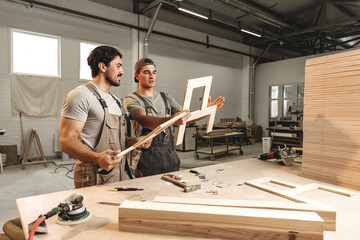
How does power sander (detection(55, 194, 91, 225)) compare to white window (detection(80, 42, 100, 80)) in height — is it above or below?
below

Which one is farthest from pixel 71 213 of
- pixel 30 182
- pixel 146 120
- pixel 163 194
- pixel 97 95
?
pixel 30 182

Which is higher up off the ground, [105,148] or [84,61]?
[84,61]

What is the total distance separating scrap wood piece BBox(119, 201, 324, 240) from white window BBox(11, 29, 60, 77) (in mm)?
6263

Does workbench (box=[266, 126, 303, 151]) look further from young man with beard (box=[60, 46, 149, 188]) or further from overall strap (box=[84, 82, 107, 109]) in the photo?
overall strap (box=[84, 82, 107, 109])

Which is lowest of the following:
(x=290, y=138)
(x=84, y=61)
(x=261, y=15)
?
(x=290, y=138)

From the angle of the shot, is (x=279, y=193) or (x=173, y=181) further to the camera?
(x=173, y=181)

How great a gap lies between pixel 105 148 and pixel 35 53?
18.9 ft

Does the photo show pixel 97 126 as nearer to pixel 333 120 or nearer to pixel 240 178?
pixel 240 178

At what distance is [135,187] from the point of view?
1.32 metres

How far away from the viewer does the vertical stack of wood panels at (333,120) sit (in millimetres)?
1332

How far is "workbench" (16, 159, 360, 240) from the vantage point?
850mm

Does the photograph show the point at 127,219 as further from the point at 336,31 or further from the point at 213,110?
the point at 336,31

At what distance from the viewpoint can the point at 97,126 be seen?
150 centimetres

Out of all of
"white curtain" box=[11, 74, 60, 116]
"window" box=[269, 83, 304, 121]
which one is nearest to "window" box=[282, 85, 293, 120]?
"window" box=[269, 83, 304, 121]
